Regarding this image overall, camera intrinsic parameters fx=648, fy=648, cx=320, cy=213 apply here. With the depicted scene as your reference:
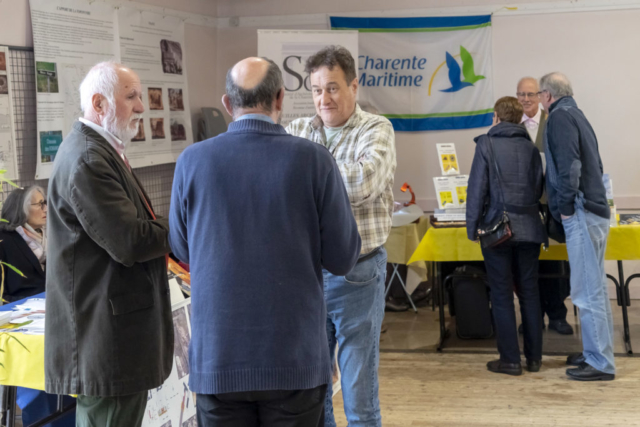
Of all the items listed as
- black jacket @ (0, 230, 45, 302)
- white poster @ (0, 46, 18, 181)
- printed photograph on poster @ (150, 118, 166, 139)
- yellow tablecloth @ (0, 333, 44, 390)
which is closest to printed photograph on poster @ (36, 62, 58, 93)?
white poster @ (0, 46, 18, 181)

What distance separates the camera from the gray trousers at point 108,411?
1816mm

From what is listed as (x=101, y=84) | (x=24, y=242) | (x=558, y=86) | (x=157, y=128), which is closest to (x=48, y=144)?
(x=24, y=242)

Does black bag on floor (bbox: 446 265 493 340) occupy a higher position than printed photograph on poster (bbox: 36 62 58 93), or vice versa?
printed photograph on poster (bbox: 36 62 58 93)

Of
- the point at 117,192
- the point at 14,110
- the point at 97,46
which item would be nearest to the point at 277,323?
the point at 117,192

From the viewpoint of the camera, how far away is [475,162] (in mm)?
3740

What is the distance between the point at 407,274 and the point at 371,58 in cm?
203

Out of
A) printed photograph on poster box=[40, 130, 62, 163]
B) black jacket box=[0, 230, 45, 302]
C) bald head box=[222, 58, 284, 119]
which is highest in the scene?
bald head box=[222, 58, 284, 119]

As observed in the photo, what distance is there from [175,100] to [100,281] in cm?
367

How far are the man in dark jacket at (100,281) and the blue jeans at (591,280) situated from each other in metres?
2.49

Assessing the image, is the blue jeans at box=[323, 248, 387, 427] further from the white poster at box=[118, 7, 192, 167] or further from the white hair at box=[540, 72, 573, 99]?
the white poster at box=[118, 7, 192, 167]

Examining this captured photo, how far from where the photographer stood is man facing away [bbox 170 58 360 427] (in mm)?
1420

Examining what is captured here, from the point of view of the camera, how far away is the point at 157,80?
501cm

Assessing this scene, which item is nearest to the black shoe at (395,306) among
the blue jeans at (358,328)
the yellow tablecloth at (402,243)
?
Result: the yellow tablecloth at (402,243)

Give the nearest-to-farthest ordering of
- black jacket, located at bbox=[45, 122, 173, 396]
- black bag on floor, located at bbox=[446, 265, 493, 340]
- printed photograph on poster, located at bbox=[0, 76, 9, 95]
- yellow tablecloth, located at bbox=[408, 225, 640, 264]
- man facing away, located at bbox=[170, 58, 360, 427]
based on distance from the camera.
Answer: man facing away, located at bbox=[170, 58, 360, 427] → black jacket, located at bbox=[45, 122, 173, 396] → printed photograph on poster, located at bbox=[0, 76, 9, 95] → yellow tablecloth, located at bbox=[408, 225, 640, 264] → black bag on floor, located at bbox=[446, 265, 493, 340]
